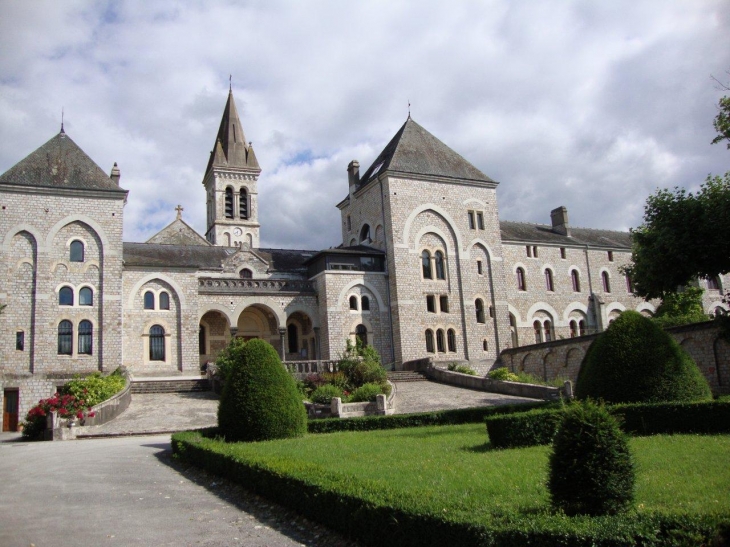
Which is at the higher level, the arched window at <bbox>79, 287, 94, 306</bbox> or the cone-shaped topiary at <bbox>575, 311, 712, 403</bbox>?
the arched window at <bbox>79, 287, 94, 306</bbox>

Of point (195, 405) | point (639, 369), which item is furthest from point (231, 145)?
point (639, 369)

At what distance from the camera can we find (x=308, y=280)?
3850cm

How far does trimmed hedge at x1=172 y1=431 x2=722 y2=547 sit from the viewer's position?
17.3ft

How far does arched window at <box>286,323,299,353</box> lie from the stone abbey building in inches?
2.6

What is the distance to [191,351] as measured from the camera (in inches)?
1331

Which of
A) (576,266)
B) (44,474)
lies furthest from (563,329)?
(44,474)

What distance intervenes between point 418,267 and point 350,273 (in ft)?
13.9

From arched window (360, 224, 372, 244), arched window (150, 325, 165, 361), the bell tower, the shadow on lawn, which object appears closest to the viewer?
the shadow on lawn

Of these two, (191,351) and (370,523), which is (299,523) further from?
(191,351)

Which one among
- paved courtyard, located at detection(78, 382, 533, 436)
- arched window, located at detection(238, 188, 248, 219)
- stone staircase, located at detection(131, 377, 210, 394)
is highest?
arched window, located at detection(238, 188, 248, 219)

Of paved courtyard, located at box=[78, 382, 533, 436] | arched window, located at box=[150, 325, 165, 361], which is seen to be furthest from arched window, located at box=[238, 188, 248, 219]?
paved courtyard, located at box=[78, 382, 533, 436]

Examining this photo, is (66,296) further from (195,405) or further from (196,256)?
(195,405)

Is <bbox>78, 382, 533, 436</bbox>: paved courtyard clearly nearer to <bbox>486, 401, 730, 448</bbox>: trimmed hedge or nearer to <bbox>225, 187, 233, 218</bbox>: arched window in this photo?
<bbox>486, 401, 730, 448</bbox>: trimmed hedge

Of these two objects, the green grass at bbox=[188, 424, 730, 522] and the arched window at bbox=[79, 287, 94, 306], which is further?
the arched window at bbox=[79, 287, 94, 306]
